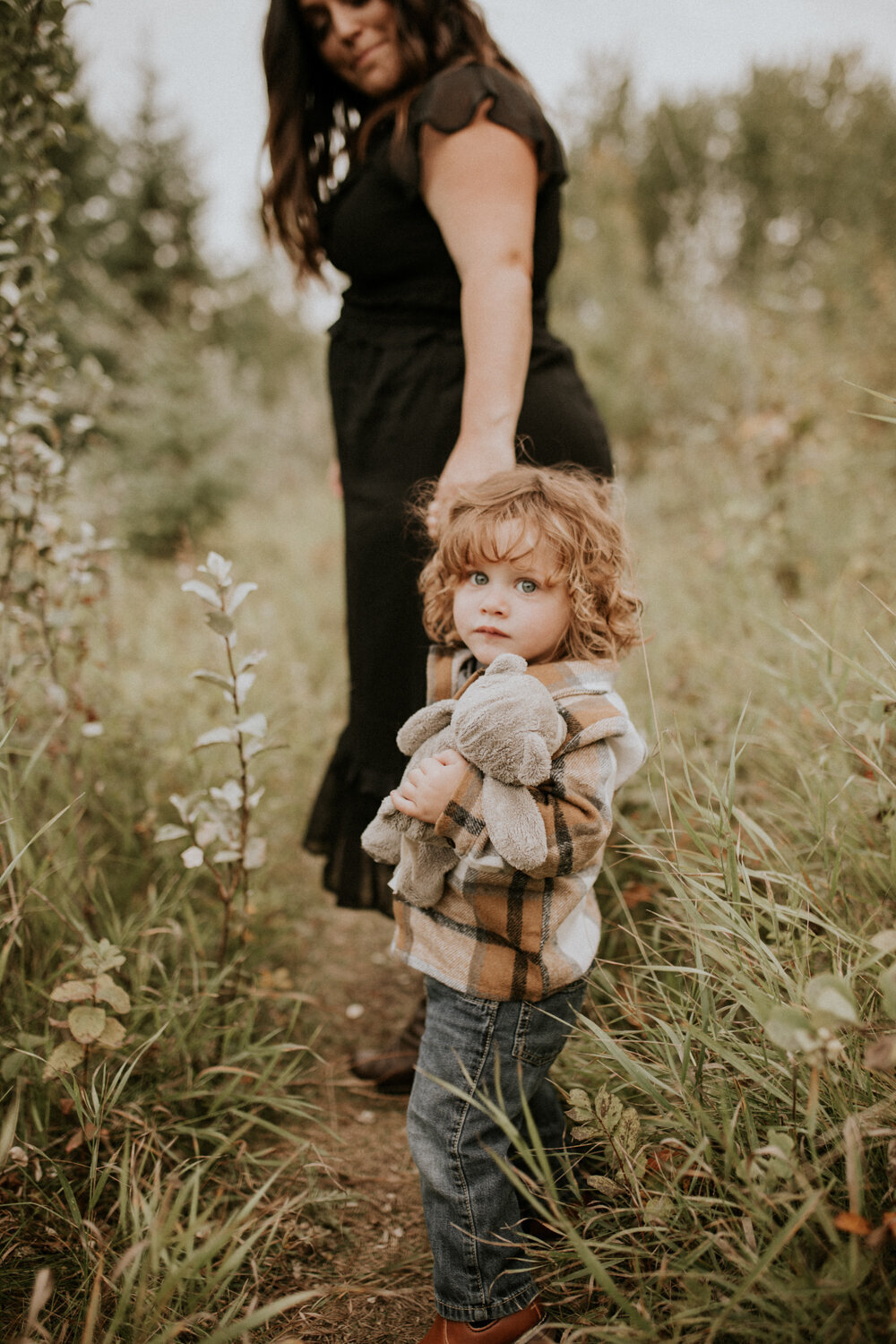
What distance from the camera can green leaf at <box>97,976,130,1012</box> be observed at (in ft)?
4.02

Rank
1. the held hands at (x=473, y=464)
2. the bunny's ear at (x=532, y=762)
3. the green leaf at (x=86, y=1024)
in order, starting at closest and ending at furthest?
the bunny's ear at (x=532, y=762) < the green leaf at (x=86, y=1024) < the held hands at (x=473, y=464)

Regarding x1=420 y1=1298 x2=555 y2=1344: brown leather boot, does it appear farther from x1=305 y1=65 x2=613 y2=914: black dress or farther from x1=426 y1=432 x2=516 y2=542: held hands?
x1=426 y1=432 x2=516 y2=542: held hands

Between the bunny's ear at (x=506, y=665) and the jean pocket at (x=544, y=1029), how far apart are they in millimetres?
526

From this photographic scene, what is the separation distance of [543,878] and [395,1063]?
0.92 meters

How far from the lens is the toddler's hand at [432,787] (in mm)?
1056

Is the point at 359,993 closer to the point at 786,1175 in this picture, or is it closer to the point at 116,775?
the point at 116,775

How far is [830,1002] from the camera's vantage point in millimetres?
763

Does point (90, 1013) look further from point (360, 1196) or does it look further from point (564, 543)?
point (564, 543)

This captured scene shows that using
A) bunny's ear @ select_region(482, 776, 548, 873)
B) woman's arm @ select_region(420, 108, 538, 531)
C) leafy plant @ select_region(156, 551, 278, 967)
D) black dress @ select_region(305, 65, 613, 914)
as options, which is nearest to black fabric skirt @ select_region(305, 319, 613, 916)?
black dress @ select_region(305, 65, 613, 914)

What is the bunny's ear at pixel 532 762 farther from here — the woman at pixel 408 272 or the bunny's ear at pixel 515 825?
the woman at pixel 408 272

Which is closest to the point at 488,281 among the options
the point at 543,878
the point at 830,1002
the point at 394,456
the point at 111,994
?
the point at 394,456

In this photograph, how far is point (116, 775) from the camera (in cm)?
224

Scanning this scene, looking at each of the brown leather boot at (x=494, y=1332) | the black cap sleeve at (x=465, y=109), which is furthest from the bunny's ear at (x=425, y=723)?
the black cap sleeve at (x=465, y=109)

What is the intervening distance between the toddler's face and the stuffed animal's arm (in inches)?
8.3
